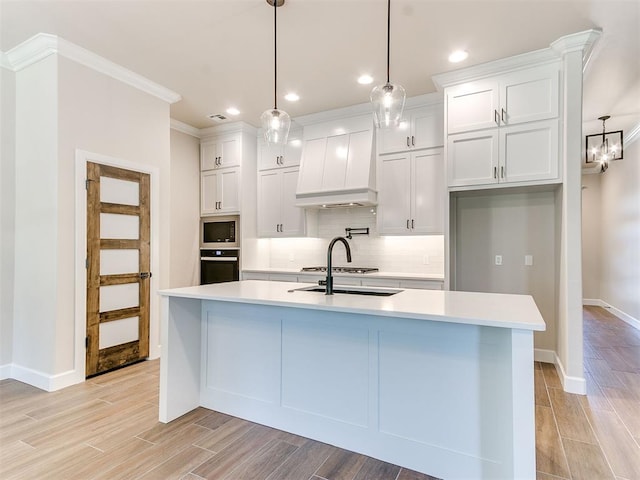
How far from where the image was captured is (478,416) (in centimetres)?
179

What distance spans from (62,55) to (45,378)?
2.76m

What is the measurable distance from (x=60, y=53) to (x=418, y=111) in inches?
139

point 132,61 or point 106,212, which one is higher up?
point 132,61

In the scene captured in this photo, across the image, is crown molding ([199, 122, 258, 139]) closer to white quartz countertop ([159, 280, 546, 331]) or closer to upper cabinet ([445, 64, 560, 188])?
upper cabinet ([445, 64, 560, 188])

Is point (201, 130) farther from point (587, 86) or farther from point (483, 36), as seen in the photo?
point (587, 86)

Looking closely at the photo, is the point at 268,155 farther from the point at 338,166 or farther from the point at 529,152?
the point at 529,152

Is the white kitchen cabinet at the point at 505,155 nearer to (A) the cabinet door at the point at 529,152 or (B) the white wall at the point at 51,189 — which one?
(A) the cabinet door at the point at 529,152

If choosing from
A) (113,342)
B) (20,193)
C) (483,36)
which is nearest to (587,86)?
(483,36)

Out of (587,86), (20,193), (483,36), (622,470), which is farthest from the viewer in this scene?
(587,86)

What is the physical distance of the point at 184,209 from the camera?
16.7 feet

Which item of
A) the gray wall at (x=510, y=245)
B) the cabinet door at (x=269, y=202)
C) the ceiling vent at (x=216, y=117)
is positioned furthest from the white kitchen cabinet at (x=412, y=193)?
the ceiling vent at (x=216, y=117)

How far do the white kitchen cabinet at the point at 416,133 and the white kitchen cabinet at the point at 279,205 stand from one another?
133 centimetres

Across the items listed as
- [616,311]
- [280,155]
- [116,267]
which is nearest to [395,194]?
[280,155]

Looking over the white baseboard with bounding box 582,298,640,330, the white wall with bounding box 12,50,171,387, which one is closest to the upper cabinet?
the white wall with bounding box 12,50,171,387
